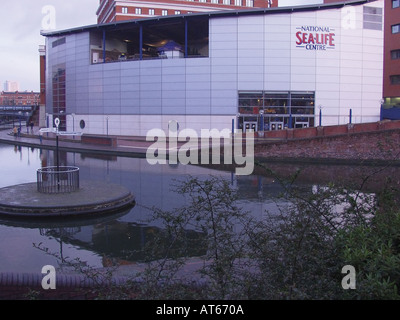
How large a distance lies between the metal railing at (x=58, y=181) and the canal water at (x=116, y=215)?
2155 mm

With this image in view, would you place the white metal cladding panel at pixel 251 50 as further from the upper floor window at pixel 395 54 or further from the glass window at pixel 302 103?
the upper floor window at pixel 395 54

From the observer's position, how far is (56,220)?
37.9 ft

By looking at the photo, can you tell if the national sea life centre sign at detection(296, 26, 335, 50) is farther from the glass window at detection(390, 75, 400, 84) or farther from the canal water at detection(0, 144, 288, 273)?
the canal water at detection(0, 144, 288, 273)

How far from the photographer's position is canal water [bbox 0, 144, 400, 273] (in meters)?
8.72

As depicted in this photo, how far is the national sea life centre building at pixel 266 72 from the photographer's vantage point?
42531mm

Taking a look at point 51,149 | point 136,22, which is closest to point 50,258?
point 51,149

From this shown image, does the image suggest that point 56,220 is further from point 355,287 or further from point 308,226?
point 355,287

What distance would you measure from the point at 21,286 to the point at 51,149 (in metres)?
29.8

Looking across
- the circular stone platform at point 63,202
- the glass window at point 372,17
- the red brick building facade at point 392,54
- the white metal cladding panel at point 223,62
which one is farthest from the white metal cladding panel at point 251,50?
Result: the circular stone platform at point 63,202

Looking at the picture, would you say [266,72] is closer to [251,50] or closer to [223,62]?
[251,50]

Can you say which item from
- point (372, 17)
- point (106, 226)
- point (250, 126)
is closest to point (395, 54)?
point (372, 17)

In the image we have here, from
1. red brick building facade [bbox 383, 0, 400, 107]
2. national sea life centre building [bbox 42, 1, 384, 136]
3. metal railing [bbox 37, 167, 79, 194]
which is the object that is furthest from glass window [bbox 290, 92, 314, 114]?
metal railing [bbox 37, 167, 79, 194]

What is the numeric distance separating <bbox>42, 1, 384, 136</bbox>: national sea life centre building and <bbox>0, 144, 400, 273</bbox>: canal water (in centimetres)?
1724
